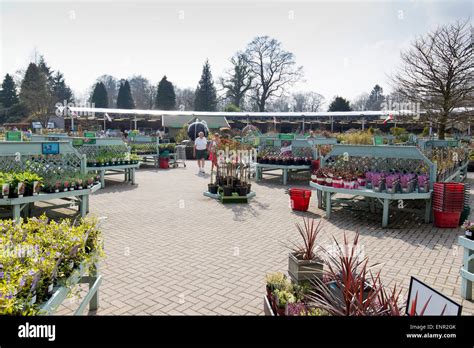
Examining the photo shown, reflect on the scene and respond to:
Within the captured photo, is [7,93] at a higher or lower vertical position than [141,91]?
lower

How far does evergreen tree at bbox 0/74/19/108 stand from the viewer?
54.6 m

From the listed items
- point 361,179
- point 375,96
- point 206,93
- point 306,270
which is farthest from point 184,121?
point 375,96

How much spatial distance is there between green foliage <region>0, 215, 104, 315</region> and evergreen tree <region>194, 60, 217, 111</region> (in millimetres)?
60613

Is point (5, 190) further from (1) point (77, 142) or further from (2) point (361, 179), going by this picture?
(2) point (361, 179)

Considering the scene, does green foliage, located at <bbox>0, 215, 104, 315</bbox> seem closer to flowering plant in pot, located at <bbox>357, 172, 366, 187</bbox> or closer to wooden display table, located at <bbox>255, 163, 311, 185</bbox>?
flowering plant in pot, located at <bbox>357, 172, 366, 187</bbox>

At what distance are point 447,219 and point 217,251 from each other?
16.3 ft

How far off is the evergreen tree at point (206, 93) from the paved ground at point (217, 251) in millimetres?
54390

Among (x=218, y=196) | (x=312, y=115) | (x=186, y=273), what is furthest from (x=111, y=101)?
(x=186, y=273)

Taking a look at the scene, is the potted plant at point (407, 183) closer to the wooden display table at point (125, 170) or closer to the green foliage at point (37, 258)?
the green foliage at point (37, 258)

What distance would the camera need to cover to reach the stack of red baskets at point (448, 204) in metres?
7.18

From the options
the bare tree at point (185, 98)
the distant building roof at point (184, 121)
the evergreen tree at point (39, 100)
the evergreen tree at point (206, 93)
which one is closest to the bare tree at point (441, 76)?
the distant building roof at point (184, 121)

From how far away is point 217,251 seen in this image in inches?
223

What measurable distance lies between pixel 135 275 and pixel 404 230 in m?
5.35
